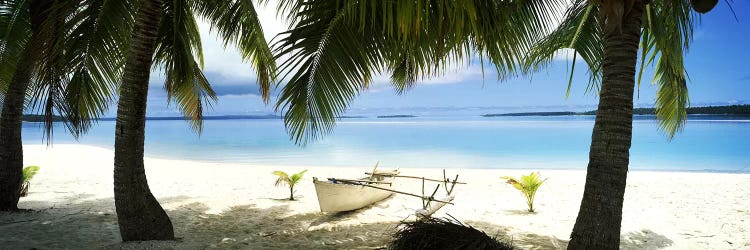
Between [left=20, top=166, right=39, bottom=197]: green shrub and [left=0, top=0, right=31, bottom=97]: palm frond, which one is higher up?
[left=0, top=0, right=31, bottom=97]: palm frond

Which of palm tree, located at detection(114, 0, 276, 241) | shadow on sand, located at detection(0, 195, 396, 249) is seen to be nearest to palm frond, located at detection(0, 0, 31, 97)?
palm tree, located at detection(114, 0, 276, 241)

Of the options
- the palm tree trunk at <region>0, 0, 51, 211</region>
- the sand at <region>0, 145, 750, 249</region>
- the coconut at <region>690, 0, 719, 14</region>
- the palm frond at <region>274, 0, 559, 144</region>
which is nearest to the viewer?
the coconut at <region>690, 0, 719, 14</region>

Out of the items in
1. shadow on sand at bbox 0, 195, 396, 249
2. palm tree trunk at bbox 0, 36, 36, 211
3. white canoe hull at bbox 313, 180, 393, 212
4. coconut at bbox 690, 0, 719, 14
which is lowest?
shadow on sand at bbox 0, 195, 396, 249

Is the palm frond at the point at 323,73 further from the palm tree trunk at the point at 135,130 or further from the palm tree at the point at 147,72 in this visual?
the palm tree trunk at the point at 135,130

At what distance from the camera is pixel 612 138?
3.35 metres

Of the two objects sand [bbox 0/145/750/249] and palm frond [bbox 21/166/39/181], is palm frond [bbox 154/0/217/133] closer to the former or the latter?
sand [bbox 0/145/750/249]

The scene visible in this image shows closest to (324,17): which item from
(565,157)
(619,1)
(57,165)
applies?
(619,1)

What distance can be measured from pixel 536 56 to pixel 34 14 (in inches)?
230

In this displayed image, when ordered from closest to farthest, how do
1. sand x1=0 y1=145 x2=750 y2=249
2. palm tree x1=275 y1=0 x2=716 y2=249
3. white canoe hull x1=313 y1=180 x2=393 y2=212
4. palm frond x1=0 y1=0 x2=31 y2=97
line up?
1. palm tree x1=275 y1=0 x2=716 y2=249
2. sand x1=0 y1=145 x2=750 y2=249
3. palm frond x1=0 y1=0 x2=31 y2=97
4. white canoe hull x1=313 y1=180 x2=393 y2=212

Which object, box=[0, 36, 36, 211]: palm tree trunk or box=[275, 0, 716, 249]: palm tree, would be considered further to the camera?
box=[0, 36, 36, 211]: palm tree trunk

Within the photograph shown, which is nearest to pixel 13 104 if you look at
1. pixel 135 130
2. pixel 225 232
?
pixel 135 130

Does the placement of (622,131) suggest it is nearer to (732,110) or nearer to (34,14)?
(34,14)

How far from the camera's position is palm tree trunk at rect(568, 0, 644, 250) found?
3.35 metres

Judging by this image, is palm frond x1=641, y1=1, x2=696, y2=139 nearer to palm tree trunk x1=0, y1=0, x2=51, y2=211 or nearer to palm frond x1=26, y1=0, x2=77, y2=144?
palm frond x1=26, y1=0, x2=77, y2=144
